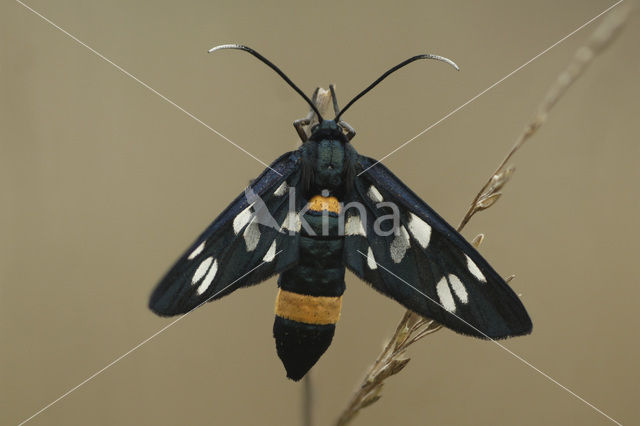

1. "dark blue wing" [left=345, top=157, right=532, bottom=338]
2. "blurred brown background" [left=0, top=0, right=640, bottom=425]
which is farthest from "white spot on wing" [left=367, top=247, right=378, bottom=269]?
"blurred brown background" [left=0, top=0, right=640, bottom=425]

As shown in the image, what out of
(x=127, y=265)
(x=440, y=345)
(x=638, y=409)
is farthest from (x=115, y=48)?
(x=638, y=409)

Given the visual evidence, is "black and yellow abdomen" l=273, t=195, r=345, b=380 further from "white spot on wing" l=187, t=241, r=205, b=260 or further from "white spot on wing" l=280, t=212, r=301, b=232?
"white spot on wing" l=187, t=241, r=205, b=260

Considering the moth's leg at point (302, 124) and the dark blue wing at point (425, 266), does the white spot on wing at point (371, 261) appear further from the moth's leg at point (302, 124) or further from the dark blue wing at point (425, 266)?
the moth's leg at point (302, 124)

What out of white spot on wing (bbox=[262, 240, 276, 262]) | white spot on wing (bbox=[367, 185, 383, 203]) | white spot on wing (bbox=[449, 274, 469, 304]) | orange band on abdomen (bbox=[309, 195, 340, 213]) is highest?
orange band on abdomen (bbox=[309, 195, 340, 213])

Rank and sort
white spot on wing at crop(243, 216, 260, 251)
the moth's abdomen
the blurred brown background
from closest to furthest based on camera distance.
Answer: the moth's abdomen < white spot on wing at crop(243, 216, 260, 251) < the blurred brown background

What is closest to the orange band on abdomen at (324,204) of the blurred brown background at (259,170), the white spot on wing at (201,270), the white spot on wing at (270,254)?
the white spot on wing at (270,254)

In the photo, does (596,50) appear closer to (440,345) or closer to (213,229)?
(213,229)
